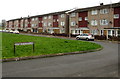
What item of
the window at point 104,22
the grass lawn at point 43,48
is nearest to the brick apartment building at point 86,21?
the window at point 104,22

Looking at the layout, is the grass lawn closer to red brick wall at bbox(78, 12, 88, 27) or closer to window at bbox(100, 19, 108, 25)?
window at bbox(100, 19, 108, 25)

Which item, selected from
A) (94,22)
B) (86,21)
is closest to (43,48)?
(94,22)

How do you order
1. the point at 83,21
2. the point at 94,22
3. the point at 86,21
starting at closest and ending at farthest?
the point at 94,22, the point at 86,21, the point at 83,21

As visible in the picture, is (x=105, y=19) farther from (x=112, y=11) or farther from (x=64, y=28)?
(x=64, y=28)

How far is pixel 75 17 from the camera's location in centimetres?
4541

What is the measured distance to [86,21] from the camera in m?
41.7

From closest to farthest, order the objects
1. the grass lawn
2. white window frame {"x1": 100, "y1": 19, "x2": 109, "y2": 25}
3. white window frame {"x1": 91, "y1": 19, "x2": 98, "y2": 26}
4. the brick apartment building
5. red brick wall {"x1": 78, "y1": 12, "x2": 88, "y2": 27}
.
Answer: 1. the grass lawn
2. the brick apartment building
3. white window frame {"x1": 100, "y1": 19, "x2": 109, "y2": 25}
4. white window frame {"x1": 91, "y1": 19, "x2": 98, "y2": 26}
5. red brick wall {"x1": 78, "y1": 12, "x2": 88, "y2": 27}

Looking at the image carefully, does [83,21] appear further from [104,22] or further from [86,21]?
[104,22]

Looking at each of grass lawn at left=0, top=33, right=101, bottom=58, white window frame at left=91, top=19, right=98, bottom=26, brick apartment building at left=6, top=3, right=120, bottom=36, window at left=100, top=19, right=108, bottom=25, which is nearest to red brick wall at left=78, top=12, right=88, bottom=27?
brick apartment building at left=6, top=3, right=120, bottom=36

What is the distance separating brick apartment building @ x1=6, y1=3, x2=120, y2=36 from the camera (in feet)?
113

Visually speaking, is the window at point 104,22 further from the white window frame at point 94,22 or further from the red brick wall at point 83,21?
the red brick wall at point 83,21

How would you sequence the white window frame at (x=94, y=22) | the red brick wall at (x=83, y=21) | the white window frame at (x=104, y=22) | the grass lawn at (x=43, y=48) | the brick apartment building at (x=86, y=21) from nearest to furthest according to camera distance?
the grass lawn at (x=43, y=48) < the brick apartment building at (x=86, y=21) < the white window frame at (x=104, y=22) < the white window frame at (x=94, y=22) < the red brick wall at (x=83, y=21)

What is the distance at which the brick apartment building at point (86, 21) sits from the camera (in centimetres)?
3438

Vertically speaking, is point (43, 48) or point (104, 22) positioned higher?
point (104, 22)
